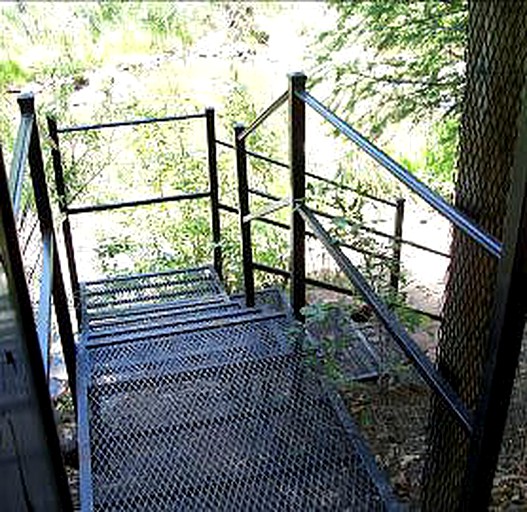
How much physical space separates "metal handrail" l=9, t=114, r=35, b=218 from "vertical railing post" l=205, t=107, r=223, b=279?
5.28ft

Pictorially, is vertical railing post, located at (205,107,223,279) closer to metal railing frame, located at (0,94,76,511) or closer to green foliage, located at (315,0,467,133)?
green foliage, located at (315,0,467,133)

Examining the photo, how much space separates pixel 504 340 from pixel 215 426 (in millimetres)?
1272

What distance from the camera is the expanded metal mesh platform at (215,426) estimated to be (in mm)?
1978

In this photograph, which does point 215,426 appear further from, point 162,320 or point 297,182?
point 162,320

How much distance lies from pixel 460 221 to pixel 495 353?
0.25 m

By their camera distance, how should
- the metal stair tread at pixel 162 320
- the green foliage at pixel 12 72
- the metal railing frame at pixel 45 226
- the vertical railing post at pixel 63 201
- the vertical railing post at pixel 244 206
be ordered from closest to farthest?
the metal railing frame at pixel 45 226, the metal stair tread at pixel 162 320, the vertical railing post at pixel 244 206, the vertical railing post at pixel 63 201, the green foliage at pixel 12 72

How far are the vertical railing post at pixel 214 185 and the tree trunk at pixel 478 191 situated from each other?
2412 millimetres

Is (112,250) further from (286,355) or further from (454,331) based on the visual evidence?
(454,331)

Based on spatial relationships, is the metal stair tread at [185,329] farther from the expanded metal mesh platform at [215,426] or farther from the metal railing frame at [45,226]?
the metal railing frame at [45,226]

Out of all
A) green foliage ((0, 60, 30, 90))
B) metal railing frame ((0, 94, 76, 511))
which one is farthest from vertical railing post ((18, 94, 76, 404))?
green foliage ((0, 60, 30, 90))

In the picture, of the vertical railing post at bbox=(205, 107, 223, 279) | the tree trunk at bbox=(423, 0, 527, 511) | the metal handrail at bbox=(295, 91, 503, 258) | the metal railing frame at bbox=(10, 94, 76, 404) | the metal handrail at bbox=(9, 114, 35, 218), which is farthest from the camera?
the vertical railing post at bbox=(205, 107, 223, 279)

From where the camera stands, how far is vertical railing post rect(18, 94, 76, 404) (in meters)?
2.38

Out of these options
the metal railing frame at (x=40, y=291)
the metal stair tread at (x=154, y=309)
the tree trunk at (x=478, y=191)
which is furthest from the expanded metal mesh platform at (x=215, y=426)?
the metal stair tread at (x=154, y=309)

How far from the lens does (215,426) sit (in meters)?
2.24
